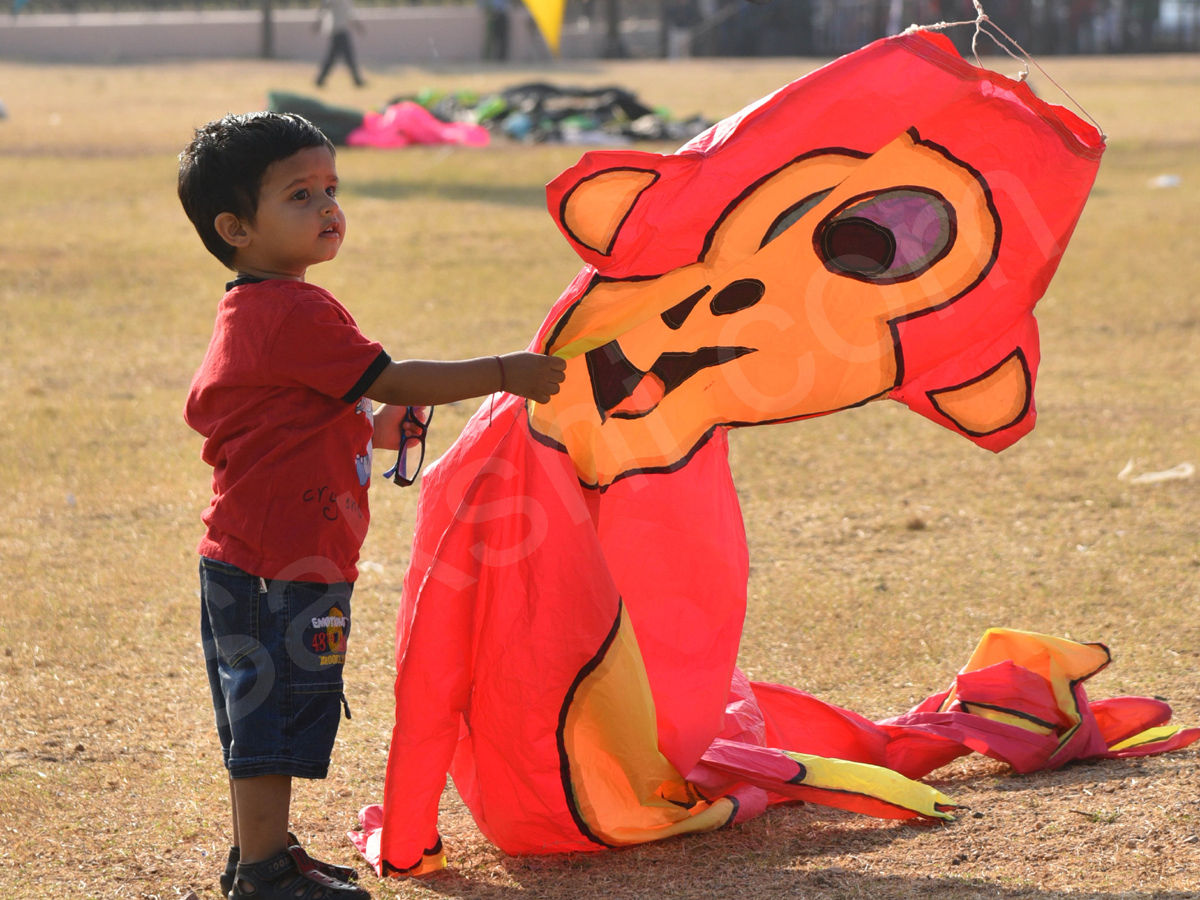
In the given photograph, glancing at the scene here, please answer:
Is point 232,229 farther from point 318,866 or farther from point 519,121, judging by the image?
point 519,121

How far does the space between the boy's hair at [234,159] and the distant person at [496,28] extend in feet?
95.5

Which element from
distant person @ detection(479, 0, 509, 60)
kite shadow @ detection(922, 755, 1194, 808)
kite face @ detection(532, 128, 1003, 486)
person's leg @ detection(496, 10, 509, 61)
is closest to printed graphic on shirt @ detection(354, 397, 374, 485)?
kite face @ detection(532, 128, 1003, 486)

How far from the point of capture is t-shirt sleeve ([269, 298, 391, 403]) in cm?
232

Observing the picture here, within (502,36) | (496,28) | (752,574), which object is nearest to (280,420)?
(752,574)

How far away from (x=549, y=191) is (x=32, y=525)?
9.97 feet

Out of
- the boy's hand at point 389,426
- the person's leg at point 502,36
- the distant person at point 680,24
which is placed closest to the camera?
the boy's hand at point 389,426

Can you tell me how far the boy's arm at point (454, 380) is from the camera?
7.72ft

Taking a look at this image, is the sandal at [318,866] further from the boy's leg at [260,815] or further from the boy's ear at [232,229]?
the boy's ear at [232,229]

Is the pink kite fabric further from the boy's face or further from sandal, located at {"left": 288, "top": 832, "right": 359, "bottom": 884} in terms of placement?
sandal, located at {"left": 288, "top": 832, "right": 359, "bottom": 884}

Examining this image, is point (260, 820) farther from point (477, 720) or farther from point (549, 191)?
point (549, 191)

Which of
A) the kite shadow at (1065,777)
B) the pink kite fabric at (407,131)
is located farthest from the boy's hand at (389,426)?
the pink kite fabric at (407,131)

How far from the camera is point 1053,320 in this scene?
788cm

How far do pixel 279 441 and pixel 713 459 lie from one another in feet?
3.25

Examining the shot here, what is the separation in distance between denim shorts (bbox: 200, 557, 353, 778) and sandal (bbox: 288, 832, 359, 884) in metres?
0.16
